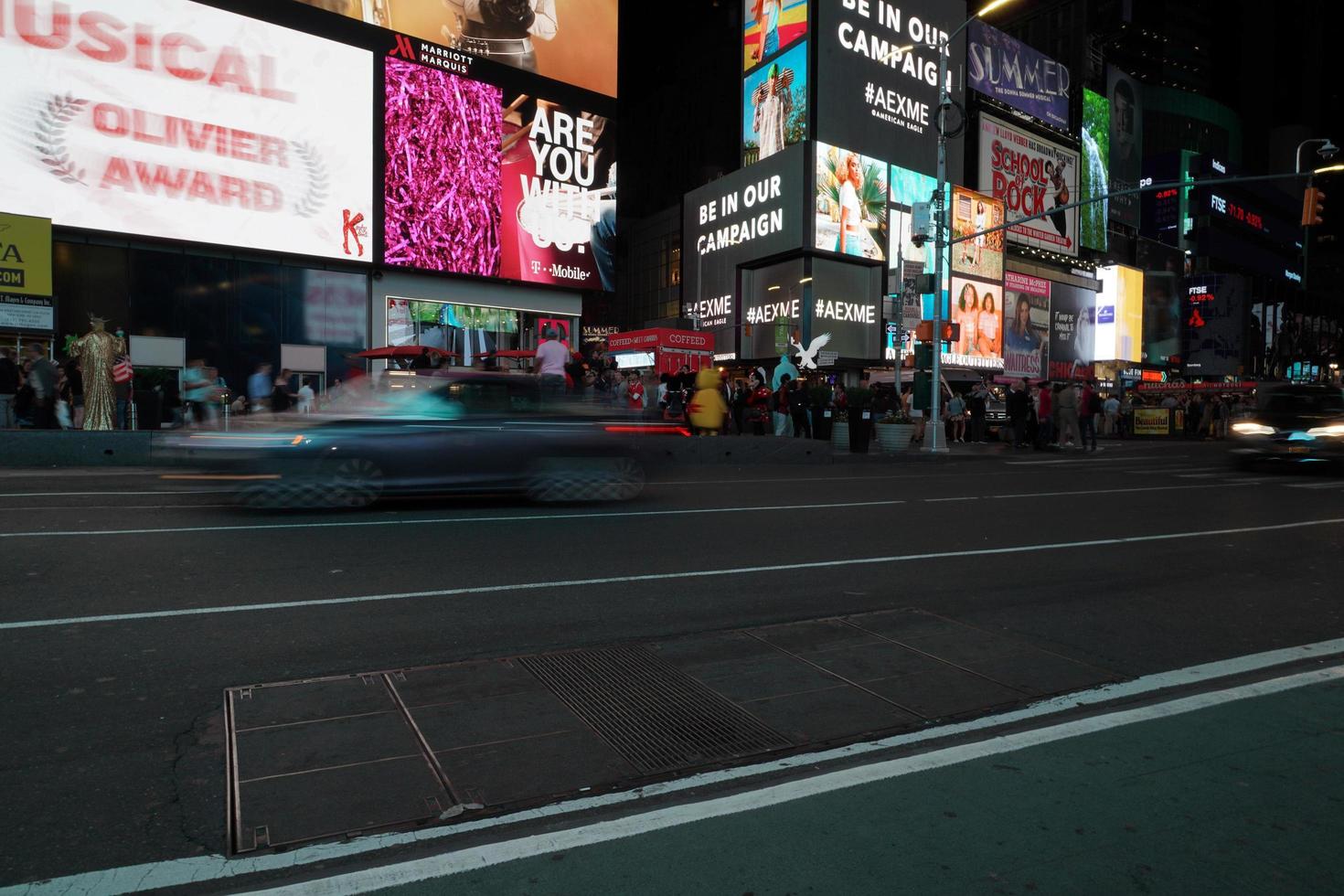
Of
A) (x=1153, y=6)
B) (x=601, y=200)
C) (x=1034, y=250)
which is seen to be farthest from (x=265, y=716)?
(x=1153, y=6)

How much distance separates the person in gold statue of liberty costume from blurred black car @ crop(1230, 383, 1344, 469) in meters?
21.4

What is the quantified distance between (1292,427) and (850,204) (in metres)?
32.9

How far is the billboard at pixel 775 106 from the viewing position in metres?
45.1

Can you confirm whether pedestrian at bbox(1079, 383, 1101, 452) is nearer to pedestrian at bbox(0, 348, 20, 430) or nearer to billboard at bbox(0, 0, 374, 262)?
billboard at bbox(0, 0, 374, 262)

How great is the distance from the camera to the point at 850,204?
4644cm

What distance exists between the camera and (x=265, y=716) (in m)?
3.61

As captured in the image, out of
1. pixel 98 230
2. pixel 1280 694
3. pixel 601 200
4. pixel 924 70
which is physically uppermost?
pixel 924 70

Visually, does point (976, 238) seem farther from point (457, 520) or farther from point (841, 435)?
point (457, 520)

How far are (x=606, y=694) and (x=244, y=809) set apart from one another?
159 cm

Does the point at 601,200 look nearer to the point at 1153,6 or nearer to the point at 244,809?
the point at 244,809

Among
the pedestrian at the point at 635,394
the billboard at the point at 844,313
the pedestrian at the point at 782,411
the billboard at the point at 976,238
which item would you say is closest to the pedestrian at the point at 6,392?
the pedestrian at the point at 635,394

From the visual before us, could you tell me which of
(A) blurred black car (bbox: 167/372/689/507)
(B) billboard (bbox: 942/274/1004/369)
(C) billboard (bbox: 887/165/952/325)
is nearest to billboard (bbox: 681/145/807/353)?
(C) billboard (bbox: 887/165/952/325)

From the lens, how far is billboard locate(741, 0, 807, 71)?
45.1 metres

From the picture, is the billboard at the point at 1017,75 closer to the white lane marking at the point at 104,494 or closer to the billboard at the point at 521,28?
the billboard at the point at 521,28
